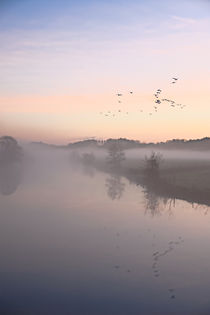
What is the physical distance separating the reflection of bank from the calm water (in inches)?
533

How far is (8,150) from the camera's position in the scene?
2388 inches

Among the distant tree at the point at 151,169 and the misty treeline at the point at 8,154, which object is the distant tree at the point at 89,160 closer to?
the misty treeline at the point at 8,154

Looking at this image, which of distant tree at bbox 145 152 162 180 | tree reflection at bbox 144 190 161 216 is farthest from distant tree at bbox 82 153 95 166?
tree reflection at bbox 144 190 161 216

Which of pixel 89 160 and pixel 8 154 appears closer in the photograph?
pixel 8 154

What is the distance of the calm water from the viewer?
10.1 metres

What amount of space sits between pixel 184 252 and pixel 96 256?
413cm

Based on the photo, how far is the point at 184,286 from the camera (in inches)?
441

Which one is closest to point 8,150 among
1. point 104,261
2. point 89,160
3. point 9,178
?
point 9,178

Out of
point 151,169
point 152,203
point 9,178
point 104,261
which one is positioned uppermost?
point 9,178

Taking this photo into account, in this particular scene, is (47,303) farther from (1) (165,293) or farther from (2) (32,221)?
(2) (32,221)

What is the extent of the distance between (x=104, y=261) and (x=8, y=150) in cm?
5093

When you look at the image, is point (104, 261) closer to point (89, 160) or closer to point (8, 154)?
point (8, 154)

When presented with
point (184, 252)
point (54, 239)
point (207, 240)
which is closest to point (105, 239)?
point (54, 239)

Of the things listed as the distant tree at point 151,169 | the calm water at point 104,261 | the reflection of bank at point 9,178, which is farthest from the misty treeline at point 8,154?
the calm water at point 104,261
